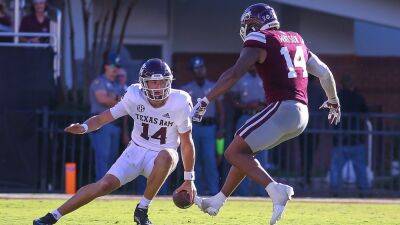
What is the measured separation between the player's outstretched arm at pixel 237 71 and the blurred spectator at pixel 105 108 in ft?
20.6

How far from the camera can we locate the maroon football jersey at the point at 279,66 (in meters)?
9.59

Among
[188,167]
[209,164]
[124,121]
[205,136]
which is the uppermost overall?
[188,167]

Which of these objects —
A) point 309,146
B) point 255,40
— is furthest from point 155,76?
point 309,146

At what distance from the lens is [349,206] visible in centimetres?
1367

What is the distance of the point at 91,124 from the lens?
987 centimetres

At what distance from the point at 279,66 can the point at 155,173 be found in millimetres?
1475

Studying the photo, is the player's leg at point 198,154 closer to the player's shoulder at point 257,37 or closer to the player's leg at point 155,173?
the player's leg at point 155,173

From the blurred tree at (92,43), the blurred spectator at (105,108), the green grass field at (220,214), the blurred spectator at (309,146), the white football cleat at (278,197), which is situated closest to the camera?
the white football cleat at (278,197)

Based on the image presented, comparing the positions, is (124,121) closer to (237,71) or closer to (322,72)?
(322,72)

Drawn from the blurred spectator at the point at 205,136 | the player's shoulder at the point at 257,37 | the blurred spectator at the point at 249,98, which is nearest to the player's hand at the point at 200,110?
the player's shoulder at the point at 257,37

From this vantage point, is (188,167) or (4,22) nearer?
(188,167)

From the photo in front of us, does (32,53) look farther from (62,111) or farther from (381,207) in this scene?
(381,207)

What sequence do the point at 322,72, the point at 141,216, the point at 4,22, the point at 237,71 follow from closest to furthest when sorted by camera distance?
the point at 237,71, the point at 141,216, the point at 322,72, the point at 4,22

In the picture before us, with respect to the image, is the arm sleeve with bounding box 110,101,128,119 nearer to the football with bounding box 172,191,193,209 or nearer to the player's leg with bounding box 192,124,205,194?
the football with bounding box 172,191,193,209
